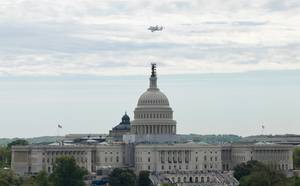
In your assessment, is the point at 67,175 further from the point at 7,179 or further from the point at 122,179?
the point at 122,179

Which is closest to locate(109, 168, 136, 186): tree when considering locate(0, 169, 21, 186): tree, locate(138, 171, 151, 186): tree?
locate(138, 171, 151, 186): tree

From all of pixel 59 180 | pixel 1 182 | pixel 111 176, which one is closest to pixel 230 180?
pixel 111 176

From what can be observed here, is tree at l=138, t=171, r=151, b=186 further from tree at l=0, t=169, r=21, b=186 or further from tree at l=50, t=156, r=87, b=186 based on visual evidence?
tree at l=0, t=169, r=21, b=186

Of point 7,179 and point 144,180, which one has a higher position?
point 144,180

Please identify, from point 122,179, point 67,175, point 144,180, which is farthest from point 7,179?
point 144,180

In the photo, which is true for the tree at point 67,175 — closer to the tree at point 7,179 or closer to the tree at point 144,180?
the tree at point 7,179

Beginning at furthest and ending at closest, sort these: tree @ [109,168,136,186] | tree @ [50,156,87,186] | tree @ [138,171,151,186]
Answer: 1. tree @ [138,171,151,186]
2. tree @ [109,168,136,186]
3. tree @ [50,156,87,186]

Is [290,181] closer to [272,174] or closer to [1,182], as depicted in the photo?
[272,174]

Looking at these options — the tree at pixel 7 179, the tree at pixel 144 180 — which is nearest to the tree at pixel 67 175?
the tree at pixel 7 179
